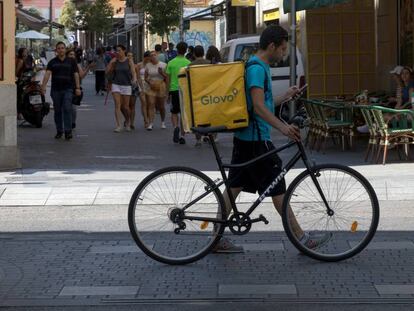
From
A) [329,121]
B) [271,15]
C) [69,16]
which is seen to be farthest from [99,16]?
[329,121]

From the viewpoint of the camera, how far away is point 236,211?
7.25 meters

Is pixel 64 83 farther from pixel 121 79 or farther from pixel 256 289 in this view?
pixel 256 289

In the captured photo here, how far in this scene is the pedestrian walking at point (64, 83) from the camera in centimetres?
1680

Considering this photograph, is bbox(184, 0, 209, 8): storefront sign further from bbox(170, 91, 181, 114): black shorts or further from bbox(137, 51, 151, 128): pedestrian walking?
bbox(170, 91, 181, 114): black shorts

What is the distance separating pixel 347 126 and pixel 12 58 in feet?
17.7

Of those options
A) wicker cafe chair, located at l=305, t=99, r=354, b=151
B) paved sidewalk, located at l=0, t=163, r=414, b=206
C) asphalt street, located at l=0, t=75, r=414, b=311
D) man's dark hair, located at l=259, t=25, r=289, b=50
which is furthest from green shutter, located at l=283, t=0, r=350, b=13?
man's dark hair, located at l=259, t=25, r=289, b=50

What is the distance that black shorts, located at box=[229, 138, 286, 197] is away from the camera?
285 inches

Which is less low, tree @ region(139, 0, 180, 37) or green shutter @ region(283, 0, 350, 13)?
tree @ region(139, 0, 180, 37)

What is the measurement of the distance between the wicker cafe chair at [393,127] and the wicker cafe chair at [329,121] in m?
1.12

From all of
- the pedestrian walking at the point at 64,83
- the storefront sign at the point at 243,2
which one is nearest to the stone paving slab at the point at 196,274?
the pedestrian walking at the point at 64,83

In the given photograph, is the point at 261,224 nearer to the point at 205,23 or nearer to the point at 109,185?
the point at 109,185

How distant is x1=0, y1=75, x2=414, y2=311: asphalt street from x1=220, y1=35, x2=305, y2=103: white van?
27.8 feet

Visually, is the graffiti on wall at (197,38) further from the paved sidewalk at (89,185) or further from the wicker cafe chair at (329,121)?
the paved sidewalk at (89,185)

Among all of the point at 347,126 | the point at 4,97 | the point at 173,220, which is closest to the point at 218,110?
the point at 173,220
